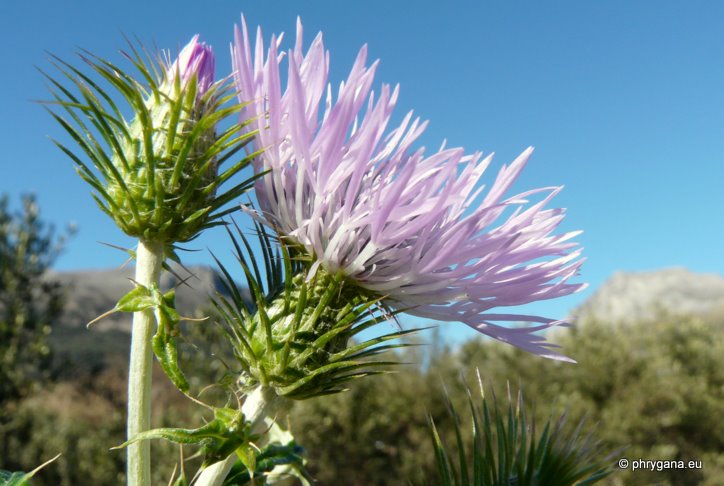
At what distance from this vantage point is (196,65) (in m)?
1.57

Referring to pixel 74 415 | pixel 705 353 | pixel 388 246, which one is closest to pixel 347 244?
pixel 388 246

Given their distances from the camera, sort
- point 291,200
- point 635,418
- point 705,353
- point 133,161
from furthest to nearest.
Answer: point 705,353
point 635,418
point 291,200
point 133,161

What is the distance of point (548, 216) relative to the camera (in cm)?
181

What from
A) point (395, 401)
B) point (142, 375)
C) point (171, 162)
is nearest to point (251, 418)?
point (142, 375)

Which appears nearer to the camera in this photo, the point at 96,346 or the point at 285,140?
the point at 285,140

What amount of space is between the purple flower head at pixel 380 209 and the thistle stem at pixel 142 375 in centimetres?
35

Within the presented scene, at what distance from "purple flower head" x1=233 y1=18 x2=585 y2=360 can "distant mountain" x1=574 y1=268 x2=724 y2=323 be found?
46.1 m

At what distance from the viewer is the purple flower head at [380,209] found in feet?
4.91

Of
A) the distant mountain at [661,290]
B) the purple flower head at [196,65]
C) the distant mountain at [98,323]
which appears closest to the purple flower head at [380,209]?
the purple flower head at [196,65]

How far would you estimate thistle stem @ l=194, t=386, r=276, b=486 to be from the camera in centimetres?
134

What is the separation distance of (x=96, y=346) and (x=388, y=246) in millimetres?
30404

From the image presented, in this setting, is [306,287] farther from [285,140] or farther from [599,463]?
[599,463]

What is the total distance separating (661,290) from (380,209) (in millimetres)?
56009

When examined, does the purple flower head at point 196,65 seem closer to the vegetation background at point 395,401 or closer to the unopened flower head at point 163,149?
the unopened flower head at point 163,149
